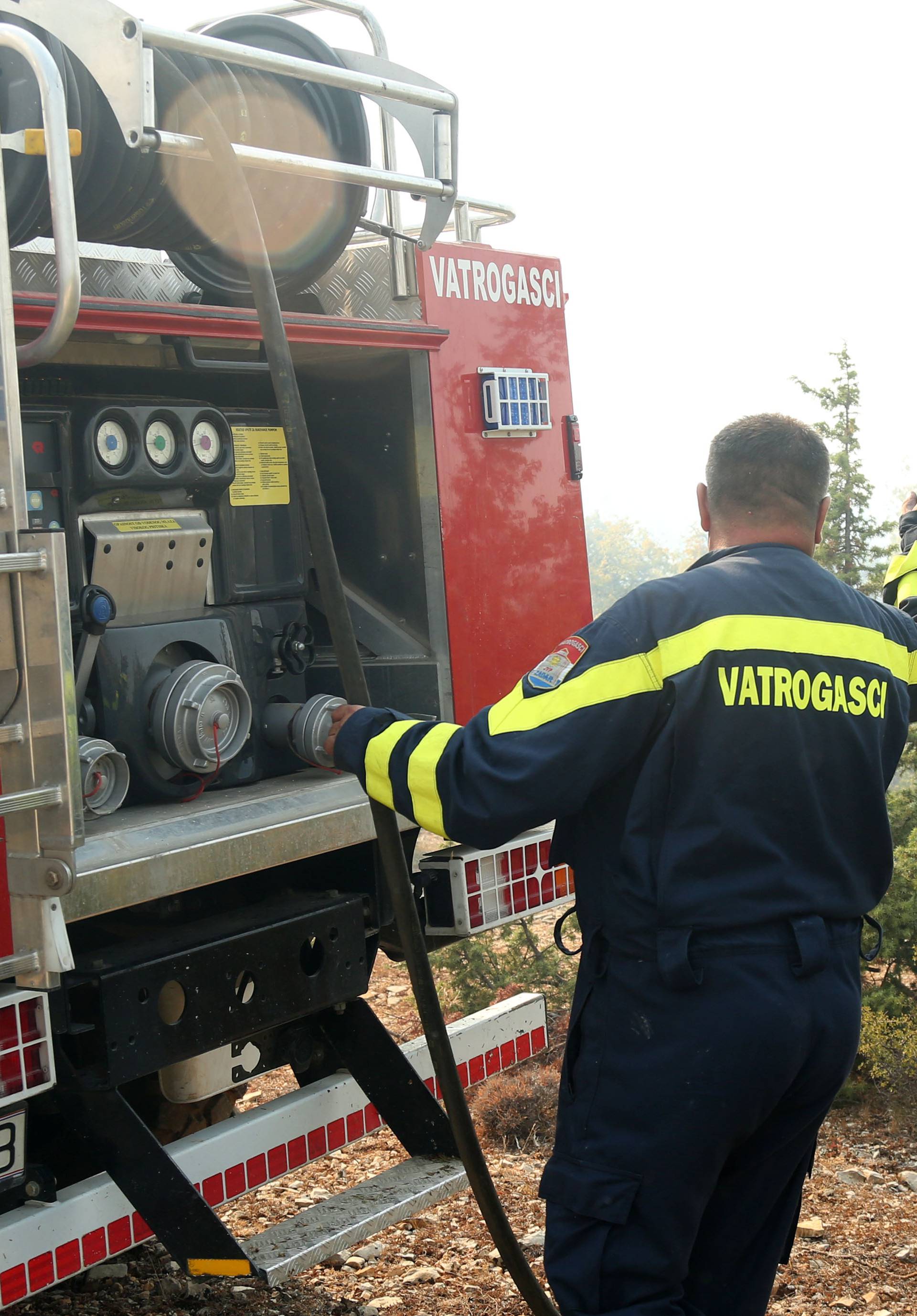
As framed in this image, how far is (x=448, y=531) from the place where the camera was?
11.9 feet

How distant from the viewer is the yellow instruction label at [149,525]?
3.05 metres

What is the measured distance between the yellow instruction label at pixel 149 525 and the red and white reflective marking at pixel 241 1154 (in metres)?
1.30

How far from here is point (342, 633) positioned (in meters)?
2.66

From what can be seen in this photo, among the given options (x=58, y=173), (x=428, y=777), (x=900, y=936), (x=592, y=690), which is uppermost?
(x=58, y=173)

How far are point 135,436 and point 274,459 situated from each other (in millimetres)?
502

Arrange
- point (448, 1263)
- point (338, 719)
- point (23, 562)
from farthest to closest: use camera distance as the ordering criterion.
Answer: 1. point (448, 1263)
2. point (338, 719)
3. point (23, 562)

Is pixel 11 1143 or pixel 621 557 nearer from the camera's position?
pixel 11 1143

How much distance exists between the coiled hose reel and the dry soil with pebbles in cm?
253

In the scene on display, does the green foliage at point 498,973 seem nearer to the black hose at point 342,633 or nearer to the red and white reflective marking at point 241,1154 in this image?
the red and white reflective marking at point 241,1154

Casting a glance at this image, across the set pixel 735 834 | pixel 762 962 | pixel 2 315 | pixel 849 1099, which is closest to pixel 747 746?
pixel 735 834

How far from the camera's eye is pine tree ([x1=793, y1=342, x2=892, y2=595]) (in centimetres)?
705

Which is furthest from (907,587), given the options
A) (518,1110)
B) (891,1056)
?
(891,1056)

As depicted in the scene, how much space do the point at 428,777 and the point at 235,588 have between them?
1146 millimetres

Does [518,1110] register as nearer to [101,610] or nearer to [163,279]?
[101,610]
